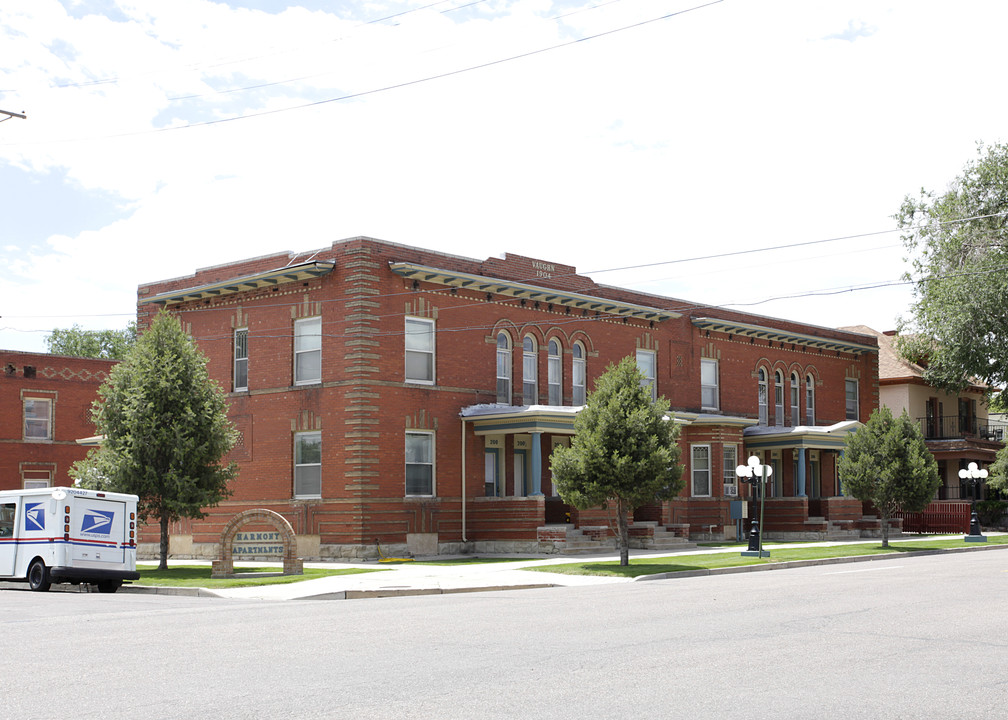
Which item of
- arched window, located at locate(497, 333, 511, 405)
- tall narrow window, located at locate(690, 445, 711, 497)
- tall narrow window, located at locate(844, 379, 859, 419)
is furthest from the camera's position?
tall narrow window, located at locate(844, 379, 859, 419)

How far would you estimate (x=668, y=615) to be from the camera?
50.2 ft

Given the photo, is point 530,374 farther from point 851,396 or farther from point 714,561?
point 851,396

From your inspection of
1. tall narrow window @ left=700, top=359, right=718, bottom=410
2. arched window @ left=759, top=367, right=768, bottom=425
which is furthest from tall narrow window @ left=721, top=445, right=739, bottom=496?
Result: arched window @ left=759, top=367, right=768, bottom=425

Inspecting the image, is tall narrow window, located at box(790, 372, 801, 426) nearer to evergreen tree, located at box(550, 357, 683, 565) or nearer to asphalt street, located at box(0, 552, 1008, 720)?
evergreen tree, located at box(550, 357, 683, 565)

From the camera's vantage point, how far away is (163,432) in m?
27.7

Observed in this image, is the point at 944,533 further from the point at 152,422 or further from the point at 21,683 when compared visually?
the point at 21,683

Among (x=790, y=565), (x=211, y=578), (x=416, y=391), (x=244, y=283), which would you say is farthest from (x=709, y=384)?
(x=211, y=578)

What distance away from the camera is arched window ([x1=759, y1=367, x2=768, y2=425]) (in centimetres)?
4562

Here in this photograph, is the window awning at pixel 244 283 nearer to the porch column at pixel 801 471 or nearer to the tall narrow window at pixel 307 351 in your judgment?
the tall narrow window at pixel 307 351

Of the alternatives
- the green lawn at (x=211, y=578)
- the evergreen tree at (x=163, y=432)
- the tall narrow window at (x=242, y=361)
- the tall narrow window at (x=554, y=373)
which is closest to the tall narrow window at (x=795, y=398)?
the tall narrow window at (x=554, y=373)

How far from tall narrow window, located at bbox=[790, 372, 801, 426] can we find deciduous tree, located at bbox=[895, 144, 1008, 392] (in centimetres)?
761

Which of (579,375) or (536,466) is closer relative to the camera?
(536,466)

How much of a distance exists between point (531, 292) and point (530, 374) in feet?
8.95

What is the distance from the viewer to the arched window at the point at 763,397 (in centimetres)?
4562
